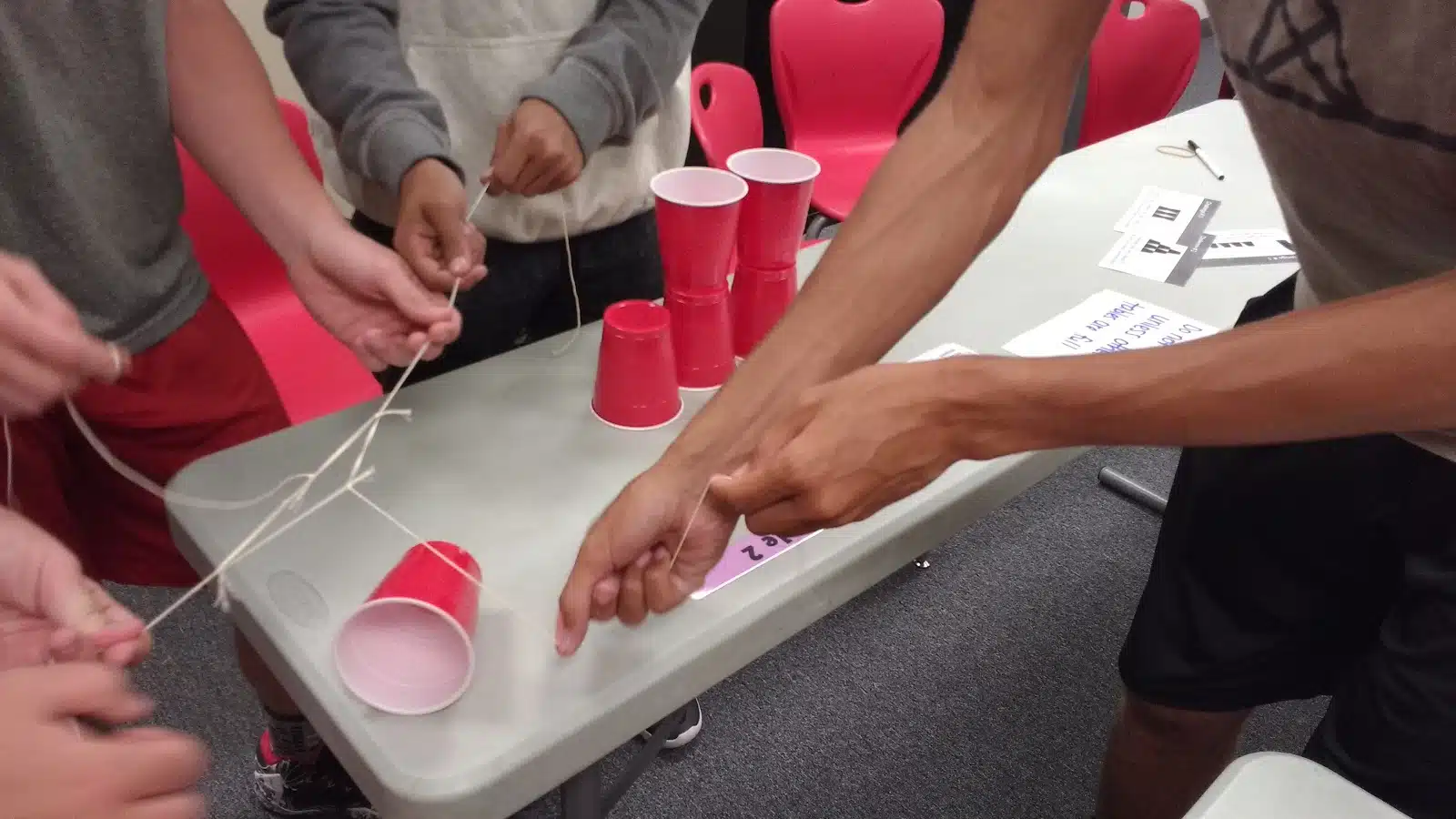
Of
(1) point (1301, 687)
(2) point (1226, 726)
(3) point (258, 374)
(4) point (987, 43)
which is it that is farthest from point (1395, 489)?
(3) point (258, 374)

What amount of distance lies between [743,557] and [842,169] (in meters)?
1.53

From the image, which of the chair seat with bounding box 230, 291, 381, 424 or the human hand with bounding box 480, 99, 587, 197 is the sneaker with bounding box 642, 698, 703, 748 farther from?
the human hand with bounding box 480, 99, 587, 197

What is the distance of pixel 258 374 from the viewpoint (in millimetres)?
1073

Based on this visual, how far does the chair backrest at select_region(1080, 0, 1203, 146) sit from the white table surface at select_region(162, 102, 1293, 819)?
1.36 metres

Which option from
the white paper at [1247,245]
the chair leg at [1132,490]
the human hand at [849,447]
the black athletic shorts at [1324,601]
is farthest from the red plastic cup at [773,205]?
the chair leg at [1132,490]

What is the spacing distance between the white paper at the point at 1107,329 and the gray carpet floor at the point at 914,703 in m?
0.78

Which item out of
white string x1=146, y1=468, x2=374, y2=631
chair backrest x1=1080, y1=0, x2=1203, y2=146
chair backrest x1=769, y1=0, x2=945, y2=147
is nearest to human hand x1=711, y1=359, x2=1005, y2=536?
white string x1=146, y1=468, x2=374, y2=631

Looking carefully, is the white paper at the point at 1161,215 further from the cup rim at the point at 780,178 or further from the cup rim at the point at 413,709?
the cup rim at the point at 413,709

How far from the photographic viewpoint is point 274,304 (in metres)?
1.53

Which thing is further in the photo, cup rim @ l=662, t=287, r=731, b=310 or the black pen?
the black pen

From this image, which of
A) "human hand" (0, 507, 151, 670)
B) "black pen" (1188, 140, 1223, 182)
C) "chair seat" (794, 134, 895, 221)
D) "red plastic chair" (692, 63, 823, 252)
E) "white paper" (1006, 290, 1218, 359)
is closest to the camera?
"human hand" (0, 507, 151, 670)

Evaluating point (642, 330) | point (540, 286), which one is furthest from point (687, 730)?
point (642, 330)

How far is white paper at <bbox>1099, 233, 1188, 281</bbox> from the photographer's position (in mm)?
1314

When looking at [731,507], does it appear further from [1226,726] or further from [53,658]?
[1226,726]
